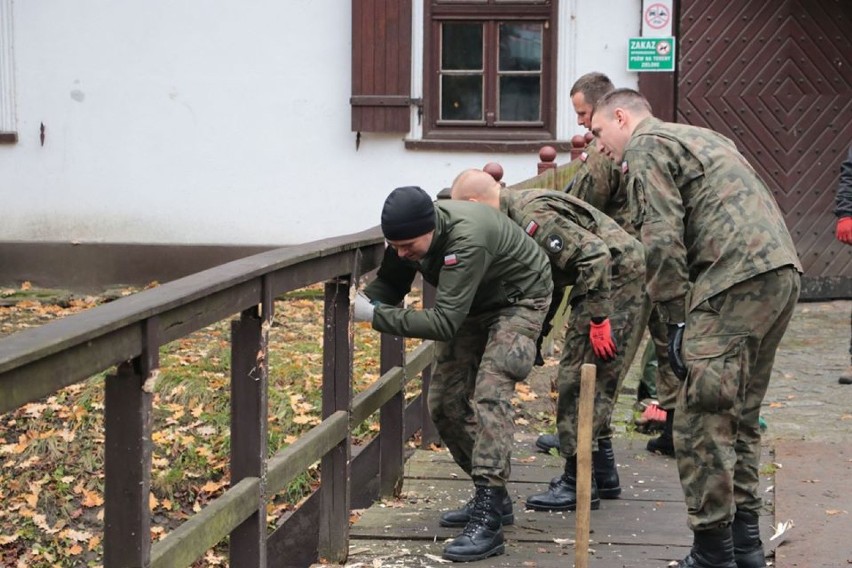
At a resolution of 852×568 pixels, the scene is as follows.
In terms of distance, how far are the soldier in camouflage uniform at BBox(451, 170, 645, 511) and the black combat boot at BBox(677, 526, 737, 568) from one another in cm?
109

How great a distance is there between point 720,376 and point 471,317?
3.68 ft

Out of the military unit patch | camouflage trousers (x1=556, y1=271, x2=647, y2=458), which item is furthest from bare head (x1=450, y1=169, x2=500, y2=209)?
camouflage trousers (x1=556, y1=271, x2=647, y2=458)

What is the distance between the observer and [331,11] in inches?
480

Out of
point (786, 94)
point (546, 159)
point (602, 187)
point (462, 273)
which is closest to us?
point (462, 273)

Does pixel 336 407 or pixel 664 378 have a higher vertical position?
pixel 336 407

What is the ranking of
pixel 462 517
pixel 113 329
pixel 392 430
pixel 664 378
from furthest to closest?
pixel 664 378, pixel 392 430, pixel 462 517, pixel 113 329

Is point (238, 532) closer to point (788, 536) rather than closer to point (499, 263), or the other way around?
point (499, 263)

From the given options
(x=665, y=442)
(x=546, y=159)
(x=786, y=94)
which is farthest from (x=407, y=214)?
(x=786, y=94)

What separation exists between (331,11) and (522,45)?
1.64 metres

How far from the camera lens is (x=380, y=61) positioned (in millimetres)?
12125

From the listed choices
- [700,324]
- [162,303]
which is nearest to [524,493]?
[700,324]

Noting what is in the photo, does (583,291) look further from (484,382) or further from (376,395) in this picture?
(376,395)

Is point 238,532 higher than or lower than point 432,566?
higher

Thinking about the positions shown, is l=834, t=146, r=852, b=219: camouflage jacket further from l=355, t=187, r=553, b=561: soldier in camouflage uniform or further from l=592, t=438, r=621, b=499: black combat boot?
l=355, t=187, r=553, b=561: soldier in camouflage uniform
